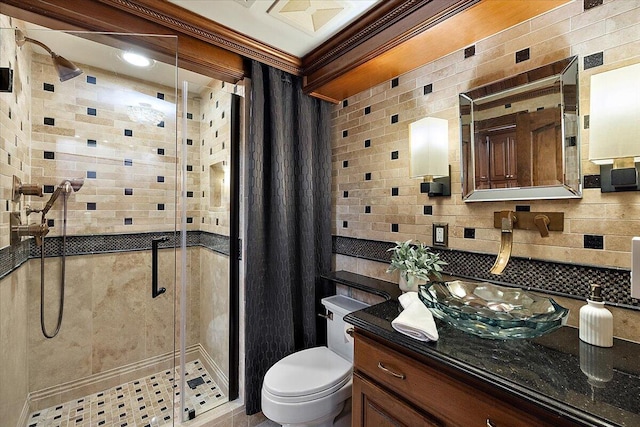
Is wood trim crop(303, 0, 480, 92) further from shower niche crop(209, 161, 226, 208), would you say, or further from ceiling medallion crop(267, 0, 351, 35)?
shower niche crop(209, 161, 226, 208)

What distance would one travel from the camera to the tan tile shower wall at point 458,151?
1.01m

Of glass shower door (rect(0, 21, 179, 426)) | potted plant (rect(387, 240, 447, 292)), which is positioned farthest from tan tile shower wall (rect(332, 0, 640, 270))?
glass shower door (rect(0, 21, 179, 426))

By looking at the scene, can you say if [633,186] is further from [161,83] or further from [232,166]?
[161,83]

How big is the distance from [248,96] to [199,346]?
1.79m

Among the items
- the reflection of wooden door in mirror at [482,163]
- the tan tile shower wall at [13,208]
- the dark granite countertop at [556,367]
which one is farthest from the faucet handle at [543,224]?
the tan tile shower wall at [13,208]

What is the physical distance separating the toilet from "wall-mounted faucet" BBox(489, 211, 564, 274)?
37.3 inches

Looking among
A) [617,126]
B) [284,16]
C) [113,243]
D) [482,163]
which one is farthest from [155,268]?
[617,126]

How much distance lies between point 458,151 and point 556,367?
1.04m

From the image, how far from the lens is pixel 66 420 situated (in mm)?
1656

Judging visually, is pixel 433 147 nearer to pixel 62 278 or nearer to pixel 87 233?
pixel 87 233

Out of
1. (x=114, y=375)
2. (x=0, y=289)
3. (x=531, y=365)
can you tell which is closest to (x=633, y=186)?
(x=531, y=365)

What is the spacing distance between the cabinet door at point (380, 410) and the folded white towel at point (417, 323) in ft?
0.81

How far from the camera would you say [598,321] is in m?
0.92

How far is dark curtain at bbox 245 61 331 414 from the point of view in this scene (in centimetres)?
174
